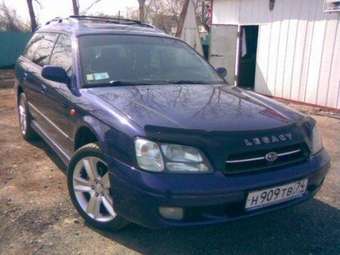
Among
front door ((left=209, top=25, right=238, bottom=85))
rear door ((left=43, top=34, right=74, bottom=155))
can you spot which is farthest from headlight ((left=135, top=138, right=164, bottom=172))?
front door ((left=209, top=25, right=238, bottom=85))

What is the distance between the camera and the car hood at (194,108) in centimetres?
275

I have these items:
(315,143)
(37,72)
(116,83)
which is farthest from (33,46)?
(315,143)

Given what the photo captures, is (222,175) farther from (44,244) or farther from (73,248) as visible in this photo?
(44,244)

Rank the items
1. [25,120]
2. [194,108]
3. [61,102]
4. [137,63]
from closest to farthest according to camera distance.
Result: [194,108], [61,102], [137,63], [25,120]

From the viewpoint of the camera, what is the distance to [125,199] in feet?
8.79

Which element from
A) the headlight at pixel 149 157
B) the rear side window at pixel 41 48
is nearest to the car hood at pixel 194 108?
the headlight at pixel 149 157

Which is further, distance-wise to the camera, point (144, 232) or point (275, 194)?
point (144, 232)

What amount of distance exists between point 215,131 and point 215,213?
57 cm

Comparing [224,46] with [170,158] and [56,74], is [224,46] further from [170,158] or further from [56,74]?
[170,158]

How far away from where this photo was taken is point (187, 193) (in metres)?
2.49

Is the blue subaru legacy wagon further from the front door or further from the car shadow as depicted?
the front door

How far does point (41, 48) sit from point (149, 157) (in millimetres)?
3143

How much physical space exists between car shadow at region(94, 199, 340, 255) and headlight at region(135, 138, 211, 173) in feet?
2.05

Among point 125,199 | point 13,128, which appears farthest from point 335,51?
point 125,199
